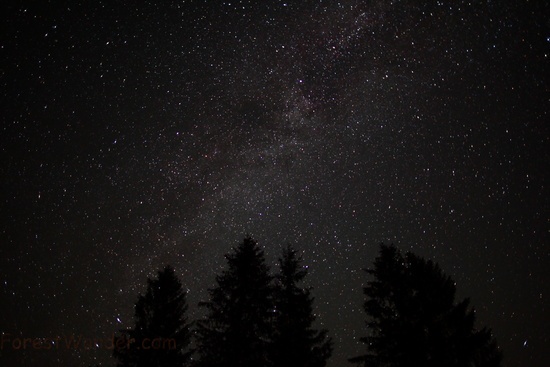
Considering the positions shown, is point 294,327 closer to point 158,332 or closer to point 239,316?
point 239,316

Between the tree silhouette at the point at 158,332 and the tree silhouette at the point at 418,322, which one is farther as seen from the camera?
the tree silhouette at the point at 158,332

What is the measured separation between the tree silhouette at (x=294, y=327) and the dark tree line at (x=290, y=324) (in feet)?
0.10

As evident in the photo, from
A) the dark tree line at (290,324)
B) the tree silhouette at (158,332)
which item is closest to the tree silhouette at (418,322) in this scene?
the dark tree line at (290,324)

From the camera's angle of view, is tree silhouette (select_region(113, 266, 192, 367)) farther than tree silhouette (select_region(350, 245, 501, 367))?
Yes

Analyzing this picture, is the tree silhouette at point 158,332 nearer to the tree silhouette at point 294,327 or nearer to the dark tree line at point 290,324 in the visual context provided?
the dark tree line at point 290,324

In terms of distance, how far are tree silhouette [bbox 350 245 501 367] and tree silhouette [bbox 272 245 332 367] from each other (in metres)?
1.23

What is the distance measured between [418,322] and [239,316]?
18.0 feet

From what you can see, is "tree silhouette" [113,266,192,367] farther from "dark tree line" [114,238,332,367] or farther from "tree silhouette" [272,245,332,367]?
"tree silhouette" [272,245,332,367]

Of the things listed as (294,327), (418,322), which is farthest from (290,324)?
(418,322)

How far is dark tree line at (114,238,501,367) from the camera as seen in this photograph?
38.2ft

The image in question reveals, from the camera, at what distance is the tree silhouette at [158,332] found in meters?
12.6

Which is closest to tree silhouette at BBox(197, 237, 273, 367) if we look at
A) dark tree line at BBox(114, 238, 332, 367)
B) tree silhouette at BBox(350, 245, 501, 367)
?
dark tree line at BBox(114, 238, 332, 367)

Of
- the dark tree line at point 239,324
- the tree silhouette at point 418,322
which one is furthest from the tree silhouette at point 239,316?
the tree silhouette at point 418,322

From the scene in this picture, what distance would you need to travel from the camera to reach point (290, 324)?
12570 millimetres
